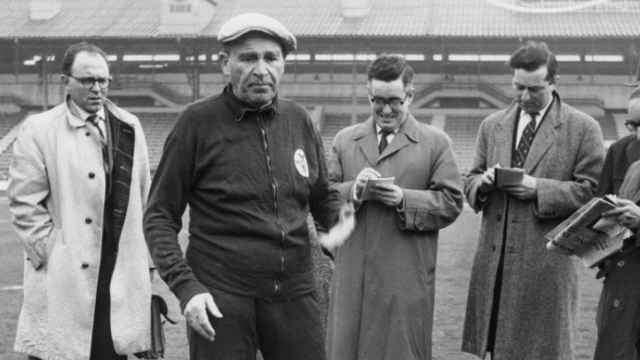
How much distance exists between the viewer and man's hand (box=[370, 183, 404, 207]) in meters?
4.07

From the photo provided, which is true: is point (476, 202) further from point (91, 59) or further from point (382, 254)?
point (91, 59)

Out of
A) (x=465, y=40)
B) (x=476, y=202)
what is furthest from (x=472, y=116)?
(x=476, y=202)

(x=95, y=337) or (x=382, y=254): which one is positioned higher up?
(x=382, y=254)

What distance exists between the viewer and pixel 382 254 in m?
4.24

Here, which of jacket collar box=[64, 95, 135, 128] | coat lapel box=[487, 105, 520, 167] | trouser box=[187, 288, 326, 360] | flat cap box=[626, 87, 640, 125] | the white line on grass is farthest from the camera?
the white line on grass

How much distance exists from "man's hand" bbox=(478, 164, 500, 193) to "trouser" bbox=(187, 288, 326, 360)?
63.7 inches

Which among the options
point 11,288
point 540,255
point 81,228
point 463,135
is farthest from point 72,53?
point 463,135

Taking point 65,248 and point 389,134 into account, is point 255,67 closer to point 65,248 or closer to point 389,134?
point 65,248

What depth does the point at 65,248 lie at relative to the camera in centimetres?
376

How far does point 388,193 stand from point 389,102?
0.43 metres

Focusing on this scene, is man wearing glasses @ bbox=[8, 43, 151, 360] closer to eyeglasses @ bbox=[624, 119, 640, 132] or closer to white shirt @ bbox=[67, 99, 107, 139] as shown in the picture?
white shirt @ bbox=[67, 99, 107, 139]

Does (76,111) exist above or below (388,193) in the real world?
above

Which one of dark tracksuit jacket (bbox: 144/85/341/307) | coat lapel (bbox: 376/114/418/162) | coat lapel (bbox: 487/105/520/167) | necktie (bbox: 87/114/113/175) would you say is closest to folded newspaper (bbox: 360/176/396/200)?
coat lapel (bbox: 376/114/418/162)

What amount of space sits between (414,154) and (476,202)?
403mm
